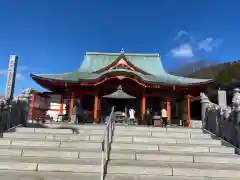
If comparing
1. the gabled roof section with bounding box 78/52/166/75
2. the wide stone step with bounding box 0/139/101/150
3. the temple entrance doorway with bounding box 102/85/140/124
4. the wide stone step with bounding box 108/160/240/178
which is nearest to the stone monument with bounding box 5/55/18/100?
the wide stone step with bounding box 0/139/101/150

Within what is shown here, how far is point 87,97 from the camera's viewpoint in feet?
58.1

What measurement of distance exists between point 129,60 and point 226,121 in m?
14.0

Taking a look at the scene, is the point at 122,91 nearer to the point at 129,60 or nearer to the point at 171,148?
the point at 129,60

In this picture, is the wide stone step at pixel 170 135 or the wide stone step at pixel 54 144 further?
the wide stone step at pixel 170 135

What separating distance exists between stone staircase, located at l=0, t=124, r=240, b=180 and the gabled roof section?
1213 cm

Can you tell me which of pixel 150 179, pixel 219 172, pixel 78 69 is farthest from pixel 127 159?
pixel 78 69

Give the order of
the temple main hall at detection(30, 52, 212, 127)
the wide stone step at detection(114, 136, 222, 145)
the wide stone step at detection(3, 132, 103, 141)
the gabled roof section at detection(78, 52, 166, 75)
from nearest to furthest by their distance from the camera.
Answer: the wide stone step at detection(3, 132, 103, 141) < the wide stone step at detection(114, 136, 222, 145) < the temple main hall at detection(30, 52, 212, 127) < the gabled roof section at detection(78, 52, 166, 75)

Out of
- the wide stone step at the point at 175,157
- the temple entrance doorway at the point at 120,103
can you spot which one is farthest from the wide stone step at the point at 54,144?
the temple entrance doorway at the point at 120,103

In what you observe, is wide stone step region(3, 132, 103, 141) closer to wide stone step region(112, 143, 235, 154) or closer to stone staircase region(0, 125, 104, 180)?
stone staircase region(0, 125, 104, 180)

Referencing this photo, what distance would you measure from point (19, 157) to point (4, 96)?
3.45 meters

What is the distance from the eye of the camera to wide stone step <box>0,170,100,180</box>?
4.62 m

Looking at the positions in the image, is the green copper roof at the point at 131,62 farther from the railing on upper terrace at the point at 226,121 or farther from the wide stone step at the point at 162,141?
the wide stone step at the point at 162,141

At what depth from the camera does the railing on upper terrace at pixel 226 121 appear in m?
Result: 7.74

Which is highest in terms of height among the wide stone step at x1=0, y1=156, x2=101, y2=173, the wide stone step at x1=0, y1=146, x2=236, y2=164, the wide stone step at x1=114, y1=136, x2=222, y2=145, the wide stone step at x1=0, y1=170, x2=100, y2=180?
the wide stone step at x1=114, y1=136, x2=222, y2=145
